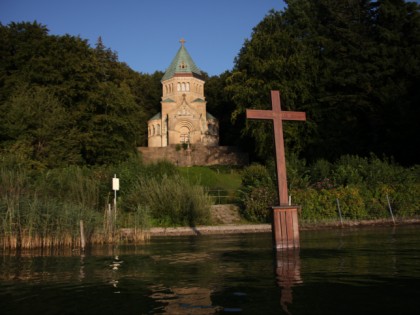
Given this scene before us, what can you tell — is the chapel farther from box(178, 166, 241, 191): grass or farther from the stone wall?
box(178, 166, 241, 191): grass

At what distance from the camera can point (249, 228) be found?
16.7 m

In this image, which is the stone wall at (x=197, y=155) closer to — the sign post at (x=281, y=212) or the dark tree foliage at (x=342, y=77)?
the dark tree foliage at (x=342, y=77)

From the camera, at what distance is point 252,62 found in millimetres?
35344

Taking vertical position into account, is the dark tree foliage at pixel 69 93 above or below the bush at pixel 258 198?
above

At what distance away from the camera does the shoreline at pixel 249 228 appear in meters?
15.9

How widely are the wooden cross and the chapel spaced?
46537 millimetres

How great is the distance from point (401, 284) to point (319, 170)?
1584 cm

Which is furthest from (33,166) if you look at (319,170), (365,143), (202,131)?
(202,131)

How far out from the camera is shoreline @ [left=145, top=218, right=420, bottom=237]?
15933 millimetres

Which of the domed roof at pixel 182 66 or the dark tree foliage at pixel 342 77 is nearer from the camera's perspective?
the dark tree foliage at pixel 342 77

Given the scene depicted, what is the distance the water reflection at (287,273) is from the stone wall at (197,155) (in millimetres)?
39136

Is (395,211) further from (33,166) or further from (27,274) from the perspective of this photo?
(33,166)

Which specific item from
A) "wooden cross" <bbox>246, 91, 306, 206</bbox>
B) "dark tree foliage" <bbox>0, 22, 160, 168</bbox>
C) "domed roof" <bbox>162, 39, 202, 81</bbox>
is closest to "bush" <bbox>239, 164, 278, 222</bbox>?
"wooden cross" <bbox>246, 91, 306, 206</bbox>

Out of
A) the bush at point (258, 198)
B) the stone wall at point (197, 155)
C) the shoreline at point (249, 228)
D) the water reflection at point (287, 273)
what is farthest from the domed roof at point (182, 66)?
the water reflection at point (287, 273)
